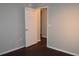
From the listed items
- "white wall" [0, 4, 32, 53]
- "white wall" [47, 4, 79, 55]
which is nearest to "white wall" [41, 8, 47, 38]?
"white wall" [47, 4, 79, 55]

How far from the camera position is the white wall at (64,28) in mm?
2852

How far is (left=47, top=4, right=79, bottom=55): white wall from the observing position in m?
2.85

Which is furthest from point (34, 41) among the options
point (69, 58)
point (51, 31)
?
point (69, 58)

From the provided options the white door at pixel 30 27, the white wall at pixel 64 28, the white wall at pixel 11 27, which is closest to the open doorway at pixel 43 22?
the white door at pixel 30 27

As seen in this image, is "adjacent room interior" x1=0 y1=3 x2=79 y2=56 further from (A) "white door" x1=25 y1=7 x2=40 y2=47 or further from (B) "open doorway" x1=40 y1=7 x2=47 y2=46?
(B) "open doorway" x1=40 y1=7 x2=47 y2=46

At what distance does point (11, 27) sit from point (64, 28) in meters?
1.67

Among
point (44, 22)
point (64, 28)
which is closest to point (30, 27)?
point (64, 28)

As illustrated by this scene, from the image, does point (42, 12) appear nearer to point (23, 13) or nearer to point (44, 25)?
point (44, 25)

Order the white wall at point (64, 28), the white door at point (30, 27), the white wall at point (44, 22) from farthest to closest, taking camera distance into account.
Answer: the white wall at point (44, 22) → the white door at point (30, 27) → the white wall at point (64, 28)

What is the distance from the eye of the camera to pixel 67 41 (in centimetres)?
311

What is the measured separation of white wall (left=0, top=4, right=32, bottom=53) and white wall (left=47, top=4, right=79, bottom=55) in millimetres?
981

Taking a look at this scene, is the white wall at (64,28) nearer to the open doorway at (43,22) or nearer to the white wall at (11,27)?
the white wall at (11,27)

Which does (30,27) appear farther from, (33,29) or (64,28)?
(64,28)

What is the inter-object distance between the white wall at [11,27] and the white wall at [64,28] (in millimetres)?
981
